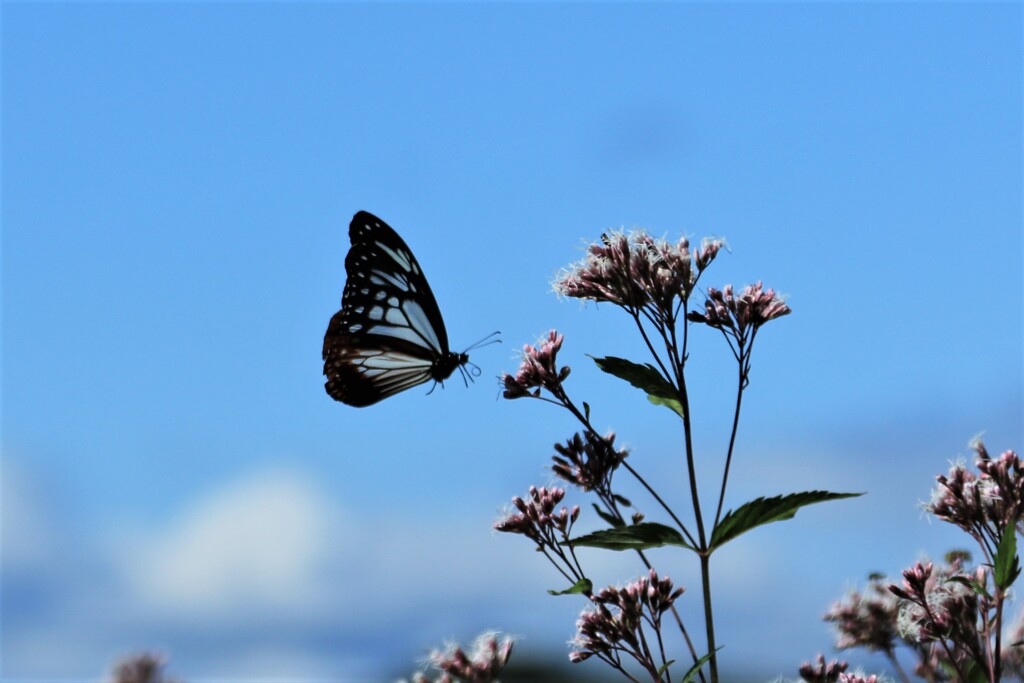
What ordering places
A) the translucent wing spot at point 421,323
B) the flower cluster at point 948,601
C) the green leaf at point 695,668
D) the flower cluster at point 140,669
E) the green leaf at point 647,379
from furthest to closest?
the translucent wing spot at point 421,323
the flower cluster at point 140,669
the flower cluster at point 948,601
the green leaf at point 647,379
the green leaf at point 695,668

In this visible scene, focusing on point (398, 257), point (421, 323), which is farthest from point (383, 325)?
point (398, 257)

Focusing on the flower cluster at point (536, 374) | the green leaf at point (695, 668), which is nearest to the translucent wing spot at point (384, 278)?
the flower cluster at point (536, 374)

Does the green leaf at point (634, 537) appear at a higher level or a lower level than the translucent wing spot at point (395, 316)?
lower

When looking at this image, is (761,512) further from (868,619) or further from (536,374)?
(868,619)

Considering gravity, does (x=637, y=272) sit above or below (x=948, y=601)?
above

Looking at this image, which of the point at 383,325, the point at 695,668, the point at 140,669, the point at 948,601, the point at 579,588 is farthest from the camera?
the point at 383,325

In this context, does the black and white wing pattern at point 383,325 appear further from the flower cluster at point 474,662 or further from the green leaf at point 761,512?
the green leaf at point 761,512

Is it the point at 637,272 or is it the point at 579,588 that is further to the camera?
the point at 637,272
